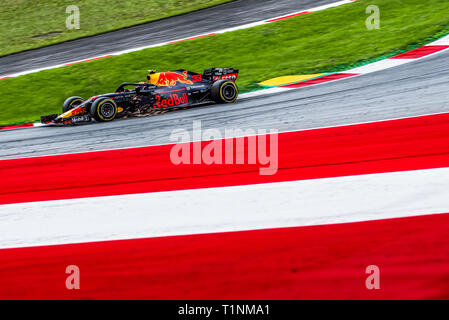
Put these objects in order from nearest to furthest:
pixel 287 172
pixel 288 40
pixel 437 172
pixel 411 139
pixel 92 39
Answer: pixel 437 172
pixel 287 172
pixel 411 139
pixel 288 40
pixel 92 39

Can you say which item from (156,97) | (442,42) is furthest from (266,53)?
(156,97)

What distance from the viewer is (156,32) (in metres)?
17.8

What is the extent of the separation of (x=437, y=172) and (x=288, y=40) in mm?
10842

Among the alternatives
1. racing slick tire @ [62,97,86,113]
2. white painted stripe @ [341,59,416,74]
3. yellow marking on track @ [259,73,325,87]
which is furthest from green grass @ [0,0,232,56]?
white painted stripe @ [341,59,416,74]

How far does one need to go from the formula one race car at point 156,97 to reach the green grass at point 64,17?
10.4 metres

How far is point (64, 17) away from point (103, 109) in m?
14.2

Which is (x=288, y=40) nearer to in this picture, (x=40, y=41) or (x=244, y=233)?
(x=40, y=41)

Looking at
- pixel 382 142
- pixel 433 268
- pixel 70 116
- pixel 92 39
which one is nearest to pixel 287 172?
pixel 382 142

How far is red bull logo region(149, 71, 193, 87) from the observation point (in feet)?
32.3

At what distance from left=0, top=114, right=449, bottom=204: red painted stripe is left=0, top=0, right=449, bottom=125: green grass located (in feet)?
17.7

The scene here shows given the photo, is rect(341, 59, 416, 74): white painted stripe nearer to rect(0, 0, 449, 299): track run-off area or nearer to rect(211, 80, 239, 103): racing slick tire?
rect(211, 80, 239, 103): racing slick tire

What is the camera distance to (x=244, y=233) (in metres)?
3.66

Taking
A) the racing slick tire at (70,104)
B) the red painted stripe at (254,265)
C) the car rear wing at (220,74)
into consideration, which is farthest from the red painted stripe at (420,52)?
the red painted stripe at (254,265)

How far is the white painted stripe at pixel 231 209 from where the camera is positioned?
3.80 metres
